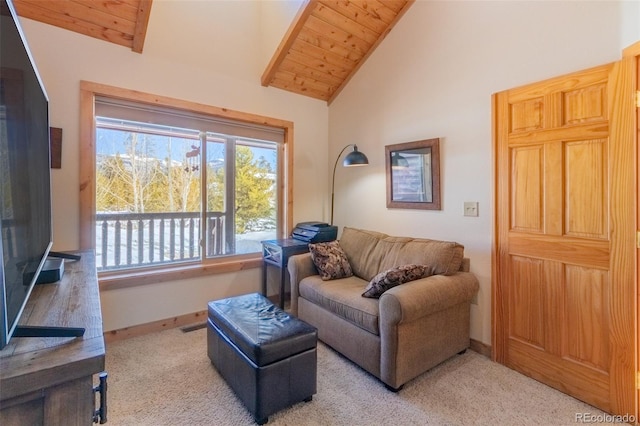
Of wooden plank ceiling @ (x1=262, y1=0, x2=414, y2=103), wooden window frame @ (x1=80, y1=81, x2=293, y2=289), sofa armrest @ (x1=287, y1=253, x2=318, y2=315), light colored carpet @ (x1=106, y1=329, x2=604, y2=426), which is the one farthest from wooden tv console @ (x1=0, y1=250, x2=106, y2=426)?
wooden plank ceiling @ (x1=262, y1=0, x2=414, y2=103)

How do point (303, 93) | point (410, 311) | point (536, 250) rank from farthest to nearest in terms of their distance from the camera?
1. point (303, 93)
2. point (536, 250)
3. point (410, 311)

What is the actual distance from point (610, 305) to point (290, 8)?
3.36m

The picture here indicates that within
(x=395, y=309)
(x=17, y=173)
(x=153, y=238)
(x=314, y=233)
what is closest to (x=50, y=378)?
(x=17, y=173)

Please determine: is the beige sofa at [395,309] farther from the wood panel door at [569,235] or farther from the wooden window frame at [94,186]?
the wooden window frame at [94,186]

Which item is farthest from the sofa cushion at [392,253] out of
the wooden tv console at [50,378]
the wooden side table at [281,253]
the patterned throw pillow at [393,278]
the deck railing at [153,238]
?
the wooden tv console at [50,378]

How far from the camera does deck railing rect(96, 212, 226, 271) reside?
107 inches

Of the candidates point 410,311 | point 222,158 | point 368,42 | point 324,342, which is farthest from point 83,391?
Result: point 368,42

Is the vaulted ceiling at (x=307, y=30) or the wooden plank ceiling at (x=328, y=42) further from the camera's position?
the wooden plank ceiling at (x=328, y=42)

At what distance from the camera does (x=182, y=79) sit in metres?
2.86

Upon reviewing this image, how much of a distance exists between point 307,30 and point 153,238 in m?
2.49

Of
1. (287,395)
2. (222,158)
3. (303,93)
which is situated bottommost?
(287,395)

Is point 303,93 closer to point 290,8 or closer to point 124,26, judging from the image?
point 290,8

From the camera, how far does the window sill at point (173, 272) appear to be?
258 centimetres

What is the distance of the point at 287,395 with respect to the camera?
1.76m
